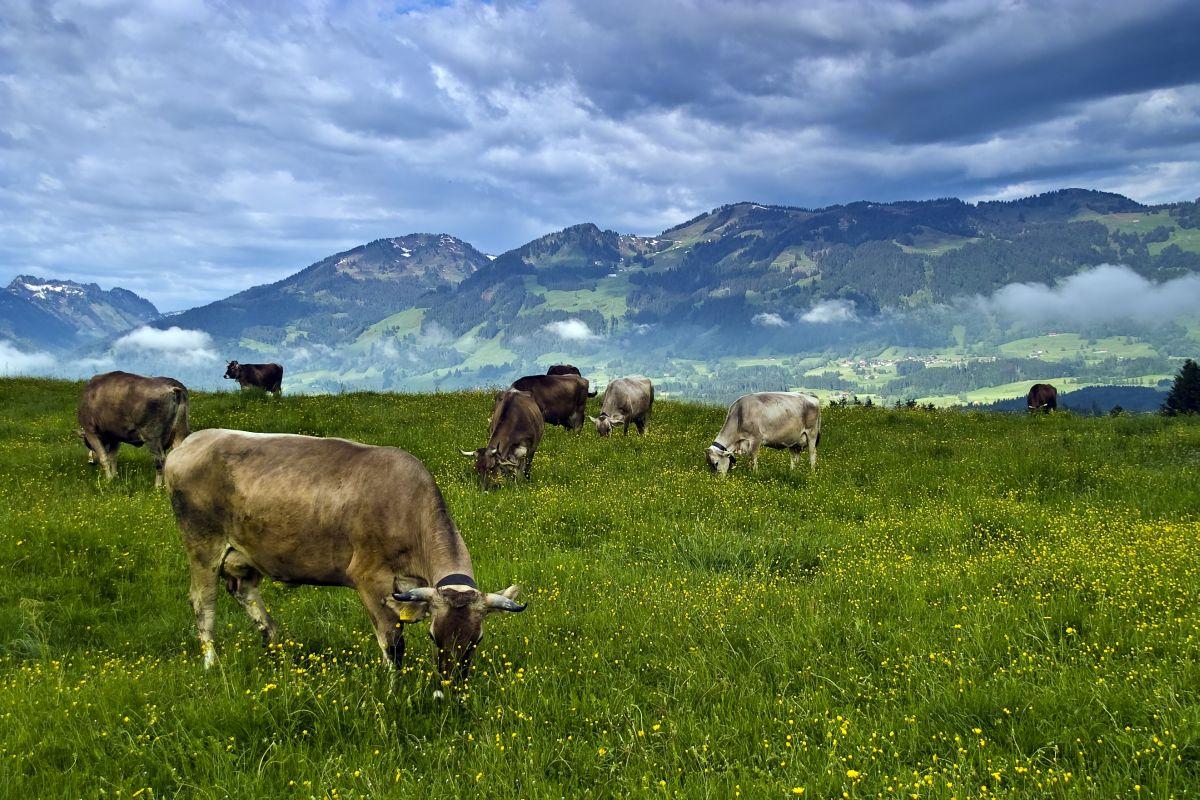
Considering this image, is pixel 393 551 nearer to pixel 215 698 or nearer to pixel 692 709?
pixel 215 698

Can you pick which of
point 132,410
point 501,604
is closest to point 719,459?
→ point 501,604

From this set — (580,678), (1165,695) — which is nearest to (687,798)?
(580,678)

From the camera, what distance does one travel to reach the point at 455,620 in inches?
235

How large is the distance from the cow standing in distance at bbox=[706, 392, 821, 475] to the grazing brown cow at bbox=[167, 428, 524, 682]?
1238 centimetres

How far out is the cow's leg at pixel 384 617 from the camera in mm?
6473

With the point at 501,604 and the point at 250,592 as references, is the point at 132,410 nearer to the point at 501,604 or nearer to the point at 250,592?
the point at 250,592

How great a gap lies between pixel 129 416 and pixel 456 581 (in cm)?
1405

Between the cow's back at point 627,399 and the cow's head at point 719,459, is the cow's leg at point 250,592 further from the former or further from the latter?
the cow's back at point 627,399

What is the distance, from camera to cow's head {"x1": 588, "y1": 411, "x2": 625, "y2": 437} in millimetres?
25391

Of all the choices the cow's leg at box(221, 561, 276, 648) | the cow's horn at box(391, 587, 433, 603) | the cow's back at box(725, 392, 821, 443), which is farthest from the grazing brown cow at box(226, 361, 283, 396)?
the cow's horn at box(391, 587, 433, 603)

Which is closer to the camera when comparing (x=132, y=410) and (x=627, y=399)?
(x=132, y=410)

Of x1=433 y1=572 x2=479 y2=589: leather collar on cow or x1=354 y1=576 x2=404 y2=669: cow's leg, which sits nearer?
x1=433 y1=572 x2=479 y2=589: leather collar on cow

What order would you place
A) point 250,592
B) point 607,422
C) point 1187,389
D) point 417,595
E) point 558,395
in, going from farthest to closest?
point 1187,389 < point 607,422 < point 558,395 < point 250,592 < point 417,595

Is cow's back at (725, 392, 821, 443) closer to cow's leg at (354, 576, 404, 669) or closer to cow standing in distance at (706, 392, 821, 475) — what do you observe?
cow standing in distance at (706, 392, 821, 475)
